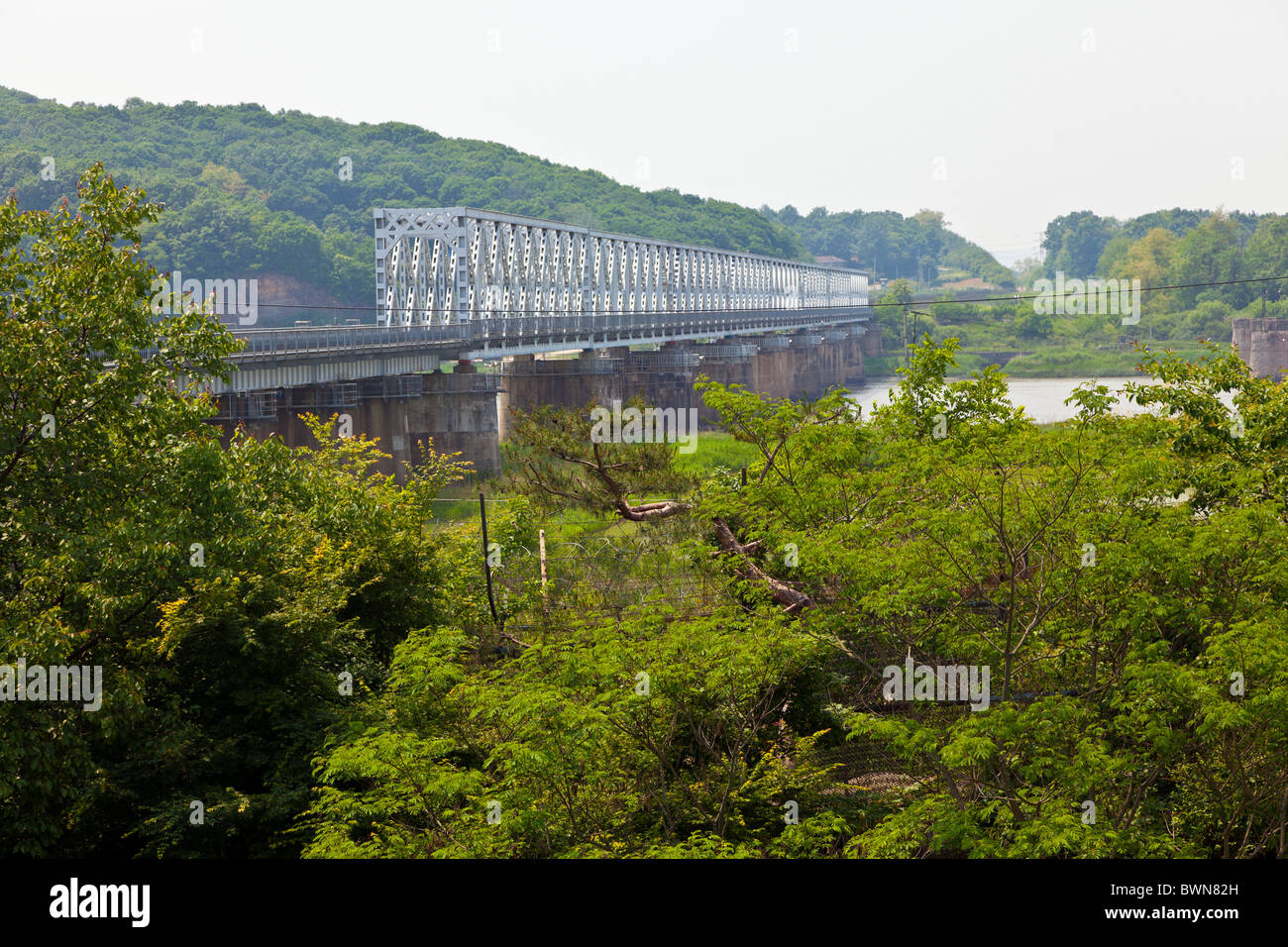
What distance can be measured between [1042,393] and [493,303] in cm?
4666

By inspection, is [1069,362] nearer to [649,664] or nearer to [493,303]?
[493,303]

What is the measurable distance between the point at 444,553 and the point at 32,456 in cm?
819

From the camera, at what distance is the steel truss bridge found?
49.0 metres

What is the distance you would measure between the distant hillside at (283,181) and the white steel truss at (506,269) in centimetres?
3277

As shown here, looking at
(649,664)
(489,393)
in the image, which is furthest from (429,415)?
(649,664)

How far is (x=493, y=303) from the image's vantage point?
82250 millimetres

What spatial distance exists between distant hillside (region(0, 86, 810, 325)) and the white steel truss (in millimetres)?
32766

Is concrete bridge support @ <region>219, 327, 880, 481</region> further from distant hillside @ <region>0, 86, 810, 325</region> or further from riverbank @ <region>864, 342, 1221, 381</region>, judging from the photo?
distant hillside @ <region>0, 86, 810, 325</region>

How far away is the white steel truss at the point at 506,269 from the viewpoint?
7706cm


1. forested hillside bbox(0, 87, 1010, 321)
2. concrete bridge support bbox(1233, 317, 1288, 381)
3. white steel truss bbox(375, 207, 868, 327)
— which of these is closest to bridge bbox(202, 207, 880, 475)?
white steel truss bbox(375, 207, 868, 327)

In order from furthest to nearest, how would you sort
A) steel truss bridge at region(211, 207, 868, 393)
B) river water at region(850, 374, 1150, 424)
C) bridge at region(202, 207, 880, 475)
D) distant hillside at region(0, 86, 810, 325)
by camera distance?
distant hillside at region(0, 86, 810, 325), river water at region(850, 374, 1150, 424), bridge at region(202, 207, 880, 475), steel truss bridge at region(211, 207, 868, 393)

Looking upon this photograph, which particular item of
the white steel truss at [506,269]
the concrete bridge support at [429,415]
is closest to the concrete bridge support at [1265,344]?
the white steel truss at [506,269]

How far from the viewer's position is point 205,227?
390 ft

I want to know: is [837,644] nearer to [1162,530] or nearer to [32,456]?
[1162,530]
